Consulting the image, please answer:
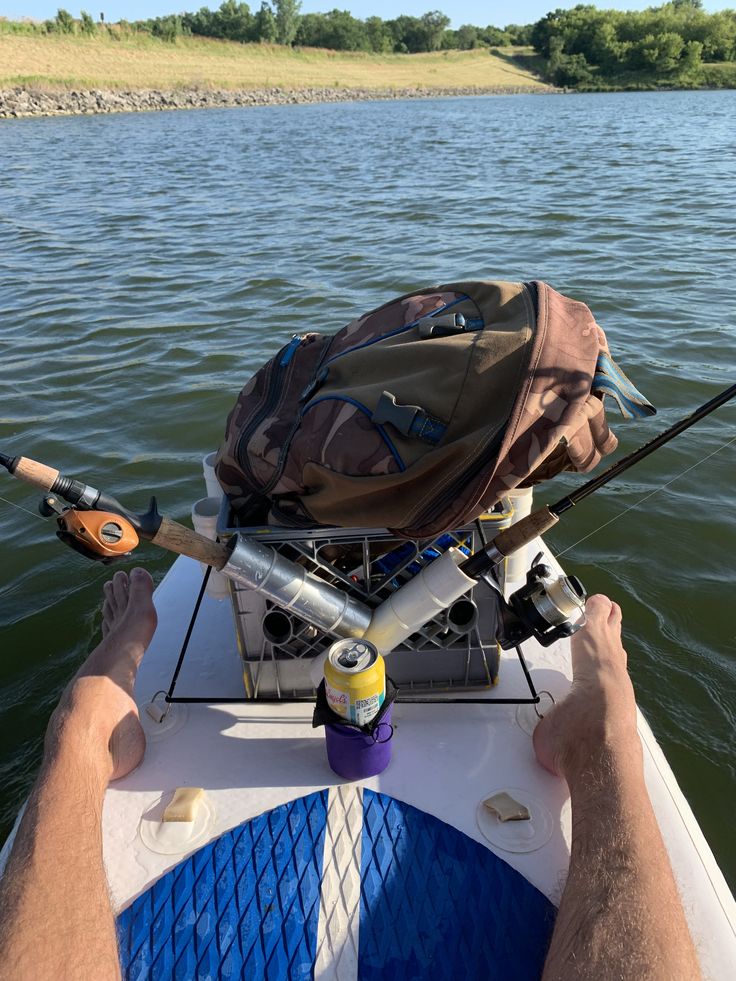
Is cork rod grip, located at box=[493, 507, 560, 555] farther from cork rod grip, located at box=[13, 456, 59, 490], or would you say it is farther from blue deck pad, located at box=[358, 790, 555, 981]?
cork rod grip, located at box=[13, 456, 59, 490]

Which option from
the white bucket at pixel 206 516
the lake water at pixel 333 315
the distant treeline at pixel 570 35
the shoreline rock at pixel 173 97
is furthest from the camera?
the distant treeline at pixel 570 35

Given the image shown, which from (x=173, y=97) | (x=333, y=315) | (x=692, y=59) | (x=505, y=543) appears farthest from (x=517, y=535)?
(x=692, y=59)

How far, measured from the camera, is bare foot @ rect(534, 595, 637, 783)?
1916mm

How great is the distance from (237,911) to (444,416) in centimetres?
127

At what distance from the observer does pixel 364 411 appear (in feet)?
6.13

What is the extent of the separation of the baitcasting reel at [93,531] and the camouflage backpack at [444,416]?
0.47 m

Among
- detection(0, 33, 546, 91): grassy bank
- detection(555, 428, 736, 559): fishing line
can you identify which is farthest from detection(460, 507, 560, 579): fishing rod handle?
detection(0, 33, 546, 91): grassy bank

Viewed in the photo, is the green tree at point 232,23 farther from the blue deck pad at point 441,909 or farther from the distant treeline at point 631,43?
the blue deck pad at point 441,909

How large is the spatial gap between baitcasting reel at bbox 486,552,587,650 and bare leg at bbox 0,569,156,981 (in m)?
1.15

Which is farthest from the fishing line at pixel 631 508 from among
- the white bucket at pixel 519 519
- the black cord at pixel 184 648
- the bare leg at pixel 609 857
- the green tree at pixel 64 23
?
the green tree at pixel 64 23

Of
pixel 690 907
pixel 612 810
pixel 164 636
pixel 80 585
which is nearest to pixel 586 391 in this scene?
pixel 612 810

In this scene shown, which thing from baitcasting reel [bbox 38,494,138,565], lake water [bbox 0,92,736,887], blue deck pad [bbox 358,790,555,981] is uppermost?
baitcasting reel [bbox 38,494,138,565]

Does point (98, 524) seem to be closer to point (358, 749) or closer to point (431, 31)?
point (358, 749)

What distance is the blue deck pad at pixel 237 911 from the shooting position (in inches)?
61.3
